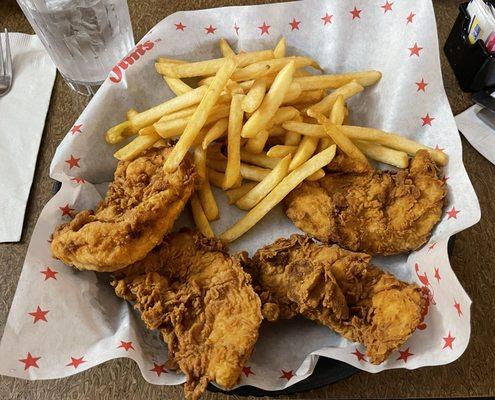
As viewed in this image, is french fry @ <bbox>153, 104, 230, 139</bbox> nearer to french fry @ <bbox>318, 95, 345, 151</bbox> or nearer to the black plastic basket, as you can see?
french fry @ <bbox>318, 95, 345, 151</bbox>

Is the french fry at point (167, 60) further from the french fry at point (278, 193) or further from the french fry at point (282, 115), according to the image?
the french fry at point (278, 193)

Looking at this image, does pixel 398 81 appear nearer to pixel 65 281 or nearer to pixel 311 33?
pixel 311 33

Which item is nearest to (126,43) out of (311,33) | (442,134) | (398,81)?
(311,33)

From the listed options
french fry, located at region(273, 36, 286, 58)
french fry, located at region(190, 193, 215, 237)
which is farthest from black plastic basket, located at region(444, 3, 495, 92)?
french fry, located at region(190, 193, 215, 237)

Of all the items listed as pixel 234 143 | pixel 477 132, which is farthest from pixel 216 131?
pixel 477 132

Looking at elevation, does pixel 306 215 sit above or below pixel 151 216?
below

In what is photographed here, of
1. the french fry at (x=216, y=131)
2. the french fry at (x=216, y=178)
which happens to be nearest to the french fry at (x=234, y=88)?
the french fry at (x=216, y=131)
